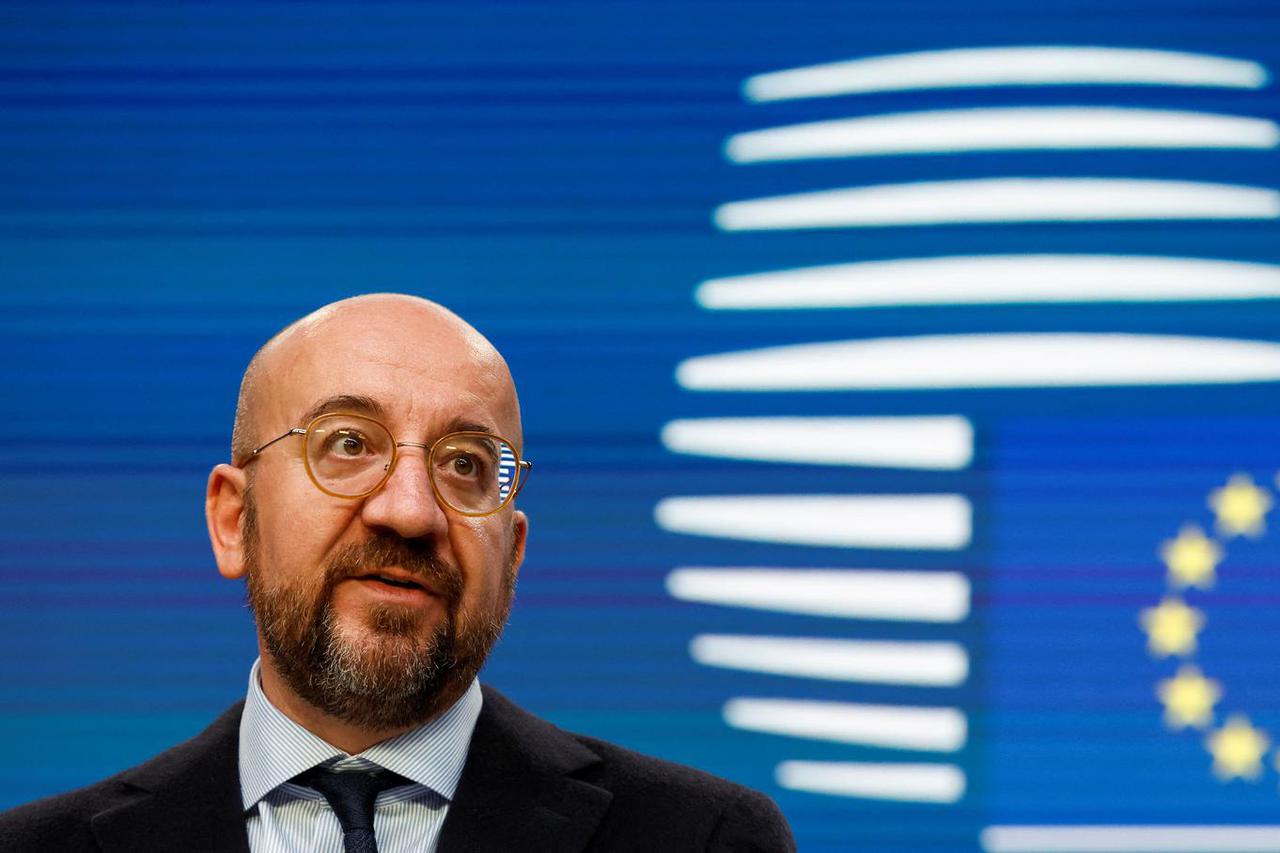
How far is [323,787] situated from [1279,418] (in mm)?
2220

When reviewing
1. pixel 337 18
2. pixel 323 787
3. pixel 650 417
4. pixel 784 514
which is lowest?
pixel 323 787

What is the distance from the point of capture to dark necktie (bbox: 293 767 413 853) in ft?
7.13

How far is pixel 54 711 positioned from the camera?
10.7ft

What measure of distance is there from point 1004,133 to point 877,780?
1469mm

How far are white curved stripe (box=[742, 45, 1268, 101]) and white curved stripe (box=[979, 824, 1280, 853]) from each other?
165cm

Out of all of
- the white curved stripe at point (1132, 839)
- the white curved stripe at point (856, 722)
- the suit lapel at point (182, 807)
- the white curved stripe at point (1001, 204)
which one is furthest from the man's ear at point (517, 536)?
the white curved stripe at point (1132, 839)

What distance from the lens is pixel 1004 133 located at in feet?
11.0

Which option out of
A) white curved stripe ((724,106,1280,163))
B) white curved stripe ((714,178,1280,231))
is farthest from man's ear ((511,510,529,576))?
white curved stripe ((724,106,1280,163))

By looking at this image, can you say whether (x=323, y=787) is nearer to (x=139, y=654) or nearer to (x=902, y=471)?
(x=139, y=654)

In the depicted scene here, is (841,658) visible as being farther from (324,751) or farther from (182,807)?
(182,807)

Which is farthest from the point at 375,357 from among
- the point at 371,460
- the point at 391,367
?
the point at 371,460

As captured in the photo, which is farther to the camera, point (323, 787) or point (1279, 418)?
point (1279, 418)

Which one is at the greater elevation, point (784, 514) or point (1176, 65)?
point (1176, 65)

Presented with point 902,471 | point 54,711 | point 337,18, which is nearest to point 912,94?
point 902,471
